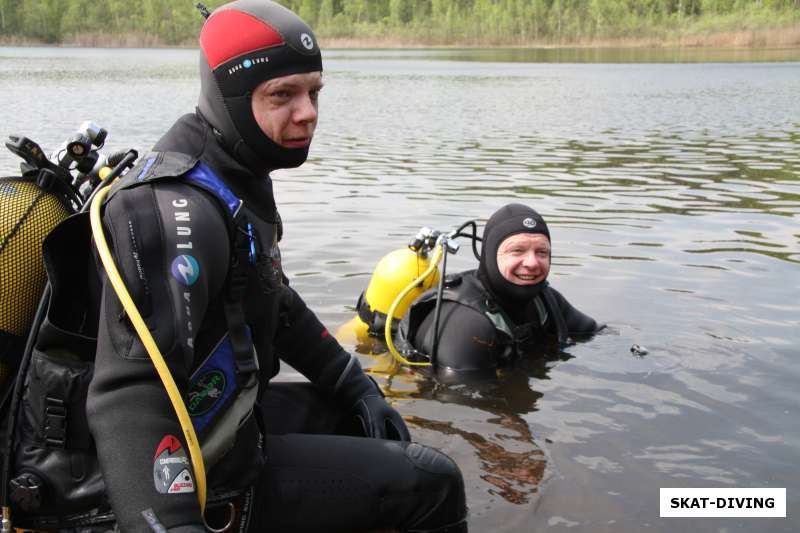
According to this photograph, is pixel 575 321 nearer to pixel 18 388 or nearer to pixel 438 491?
pixel 438 491

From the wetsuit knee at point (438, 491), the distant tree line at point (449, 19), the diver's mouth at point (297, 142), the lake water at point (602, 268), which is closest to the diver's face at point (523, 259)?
the lake water at point (602, 268)

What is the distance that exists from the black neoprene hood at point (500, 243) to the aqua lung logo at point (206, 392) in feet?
11.1

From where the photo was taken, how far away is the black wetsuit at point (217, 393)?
212cm

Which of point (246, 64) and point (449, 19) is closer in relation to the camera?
point (246, 64)

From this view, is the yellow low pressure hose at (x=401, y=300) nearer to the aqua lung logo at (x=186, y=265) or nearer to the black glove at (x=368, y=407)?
the black glove at (x=368, y=407)

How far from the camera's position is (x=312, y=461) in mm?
2748

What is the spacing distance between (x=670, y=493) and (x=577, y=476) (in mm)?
435

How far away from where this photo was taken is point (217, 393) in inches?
92.9

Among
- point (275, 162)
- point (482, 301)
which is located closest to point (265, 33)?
point (275, 162)

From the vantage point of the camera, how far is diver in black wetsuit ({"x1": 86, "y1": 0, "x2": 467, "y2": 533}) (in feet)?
6.97

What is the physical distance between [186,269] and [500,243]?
3.65m

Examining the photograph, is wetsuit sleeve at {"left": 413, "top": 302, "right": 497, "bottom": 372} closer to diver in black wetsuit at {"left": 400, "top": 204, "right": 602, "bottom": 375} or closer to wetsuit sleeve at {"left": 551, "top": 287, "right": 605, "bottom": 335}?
diver in black wetsuit at {"left": 400, "top": 204, "right": 602, "bottom": 375}

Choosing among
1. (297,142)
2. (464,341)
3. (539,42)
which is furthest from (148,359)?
(539,42)

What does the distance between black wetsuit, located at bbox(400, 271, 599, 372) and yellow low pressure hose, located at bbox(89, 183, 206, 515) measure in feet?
11.1
